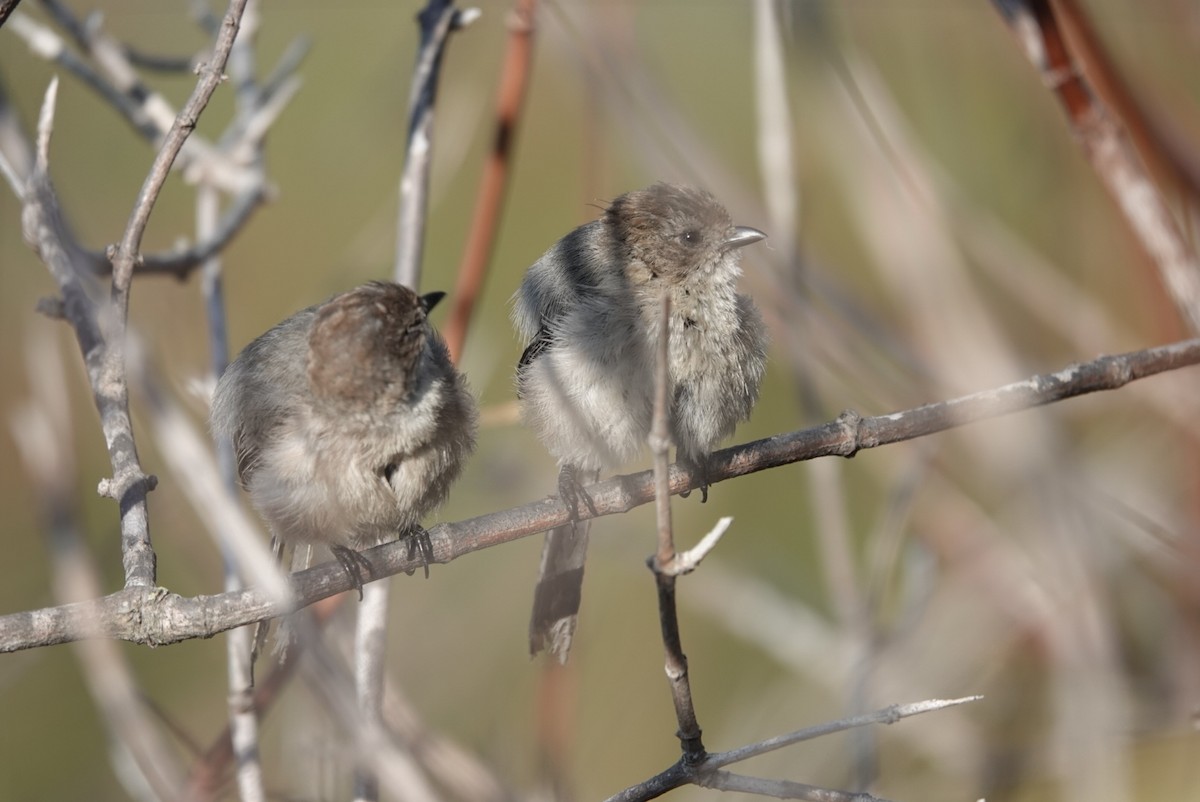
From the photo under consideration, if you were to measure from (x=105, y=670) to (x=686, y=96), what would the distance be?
439 centimetres

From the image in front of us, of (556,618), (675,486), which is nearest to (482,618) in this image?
(556,618)

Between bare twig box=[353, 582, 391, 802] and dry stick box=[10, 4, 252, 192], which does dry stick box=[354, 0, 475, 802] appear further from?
dry stick box=[10, 4, 252, 192]

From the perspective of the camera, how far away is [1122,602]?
11.7ft

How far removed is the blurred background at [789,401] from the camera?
2.86 metres

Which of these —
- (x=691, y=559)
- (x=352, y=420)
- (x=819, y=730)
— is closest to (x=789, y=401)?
(x=352, y=420)

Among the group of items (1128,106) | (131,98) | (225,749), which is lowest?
(225,749)

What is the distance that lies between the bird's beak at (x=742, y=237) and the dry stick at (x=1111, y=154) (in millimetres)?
943

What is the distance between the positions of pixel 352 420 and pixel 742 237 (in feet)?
4.31

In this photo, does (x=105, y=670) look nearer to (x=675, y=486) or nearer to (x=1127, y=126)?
(x=675, y=486)

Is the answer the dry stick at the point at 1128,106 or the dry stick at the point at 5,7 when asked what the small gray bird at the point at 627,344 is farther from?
the dry stick at the point at 5,7

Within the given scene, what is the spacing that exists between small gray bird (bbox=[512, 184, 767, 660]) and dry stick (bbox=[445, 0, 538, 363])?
14.6 inches

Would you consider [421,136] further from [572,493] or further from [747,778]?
[747,778]

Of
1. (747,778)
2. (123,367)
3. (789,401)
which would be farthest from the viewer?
(789,401)

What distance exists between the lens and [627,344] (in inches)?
127
